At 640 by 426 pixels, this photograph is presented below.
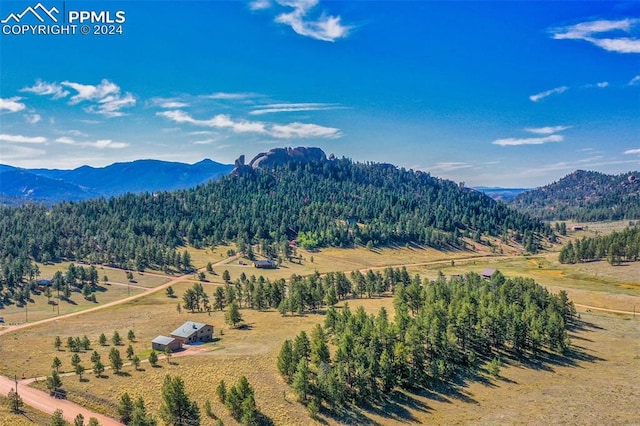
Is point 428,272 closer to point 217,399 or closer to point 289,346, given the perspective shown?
point 289,346

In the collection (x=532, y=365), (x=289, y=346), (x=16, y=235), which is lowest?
(x=532, y=365)

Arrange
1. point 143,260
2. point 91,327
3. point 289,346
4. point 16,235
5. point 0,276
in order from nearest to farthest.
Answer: point 289,346 → point 91,327 → point 0,276 → point 143,260 → point 16,235

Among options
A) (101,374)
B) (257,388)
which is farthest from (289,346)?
(101,374)

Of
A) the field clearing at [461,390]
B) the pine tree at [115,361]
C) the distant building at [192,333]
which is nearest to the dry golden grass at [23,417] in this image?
the field clearing at [461,390]

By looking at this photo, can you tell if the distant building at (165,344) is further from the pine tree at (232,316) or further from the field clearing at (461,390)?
the pine tree at (232,316)

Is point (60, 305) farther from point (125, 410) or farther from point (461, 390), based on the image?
point (461, 390)

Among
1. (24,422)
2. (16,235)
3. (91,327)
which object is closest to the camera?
(24,422)

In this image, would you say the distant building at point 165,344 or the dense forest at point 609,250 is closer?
the distant building at point 165,344

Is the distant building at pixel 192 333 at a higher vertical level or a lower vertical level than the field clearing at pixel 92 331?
higher
